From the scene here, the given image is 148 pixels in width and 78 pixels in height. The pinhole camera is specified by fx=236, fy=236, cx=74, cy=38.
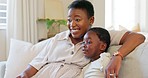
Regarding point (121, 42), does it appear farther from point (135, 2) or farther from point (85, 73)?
point (135, 2)

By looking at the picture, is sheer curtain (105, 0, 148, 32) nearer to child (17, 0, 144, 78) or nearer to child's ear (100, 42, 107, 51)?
child (17, 0, 144, 78)

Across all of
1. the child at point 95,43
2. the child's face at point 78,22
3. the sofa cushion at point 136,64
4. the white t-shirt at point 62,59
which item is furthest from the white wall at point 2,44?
the sofa cushion at point 136,64

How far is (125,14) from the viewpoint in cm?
372

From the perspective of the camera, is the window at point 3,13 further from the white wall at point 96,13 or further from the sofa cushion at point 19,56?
the sofa cushion at point 19,56

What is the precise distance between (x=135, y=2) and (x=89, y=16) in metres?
→ 2.36

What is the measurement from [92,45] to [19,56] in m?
0.63

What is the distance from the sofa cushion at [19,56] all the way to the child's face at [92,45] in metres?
0.40

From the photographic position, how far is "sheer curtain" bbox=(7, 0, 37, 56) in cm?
269

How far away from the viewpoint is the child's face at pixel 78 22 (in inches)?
57.1

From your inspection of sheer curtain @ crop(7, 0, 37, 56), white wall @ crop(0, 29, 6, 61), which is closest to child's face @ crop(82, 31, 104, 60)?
sheer curtain @ crop(7, 0, 37, 56)

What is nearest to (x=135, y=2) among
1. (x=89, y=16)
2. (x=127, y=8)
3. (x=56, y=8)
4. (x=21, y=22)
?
(x=127, y=8)

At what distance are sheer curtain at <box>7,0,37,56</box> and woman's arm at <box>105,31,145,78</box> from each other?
5.22ft

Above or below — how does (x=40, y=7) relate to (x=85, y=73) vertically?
above

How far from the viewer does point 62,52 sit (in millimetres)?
1481
